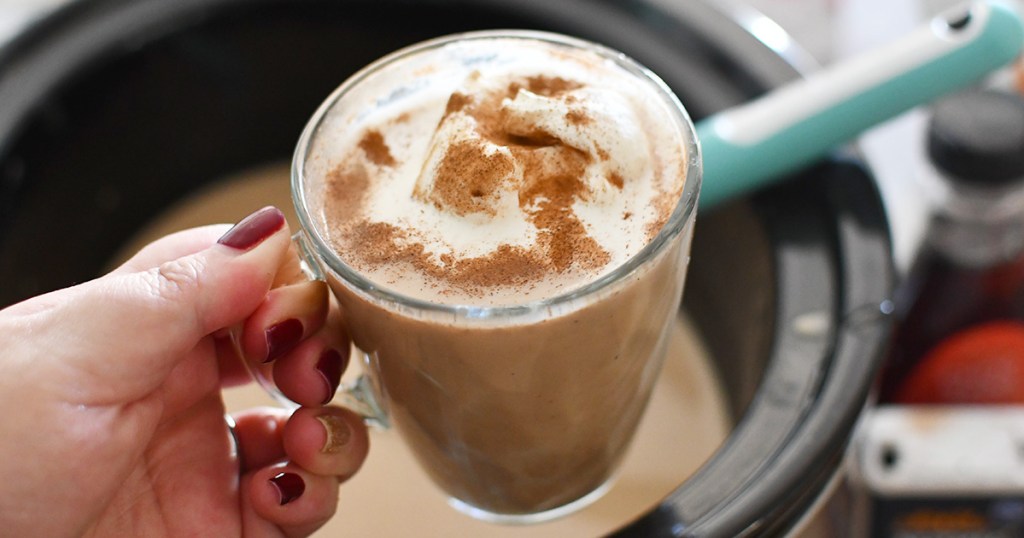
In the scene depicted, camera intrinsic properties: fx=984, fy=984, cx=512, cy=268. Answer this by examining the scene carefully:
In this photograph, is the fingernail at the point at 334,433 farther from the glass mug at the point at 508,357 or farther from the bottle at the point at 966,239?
the bottle at the point at 966,239

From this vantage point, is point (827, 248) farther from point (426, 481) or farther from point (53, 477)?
point (53, 477)

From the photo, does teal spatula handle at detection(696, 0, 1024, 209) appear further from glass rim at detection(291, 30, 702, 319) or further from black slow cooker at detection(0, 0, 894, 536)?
glass rim at detection(291, 30, 702, 319)

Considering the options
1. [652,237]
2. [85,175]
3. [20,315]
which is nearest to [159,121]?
[85,175]

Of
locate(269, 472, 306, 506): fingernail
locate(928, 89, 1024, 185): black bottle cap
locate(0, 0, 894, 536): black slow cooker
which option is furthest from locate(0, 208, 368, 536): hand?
locate(928, 89, 1024, 185): black bottle cap

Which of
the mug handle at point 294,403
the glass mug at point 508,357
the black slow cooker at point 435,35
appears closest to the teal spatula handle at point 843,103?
the black slow cooker at point 435,35

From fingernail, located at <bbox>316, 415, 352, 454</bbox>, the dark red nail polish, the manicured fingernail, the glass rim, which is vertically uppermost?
the glass rim

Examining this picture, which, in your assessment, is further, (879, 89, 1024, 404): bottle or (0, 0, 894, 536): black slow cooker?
(879, 89, 1024, 404): bottle

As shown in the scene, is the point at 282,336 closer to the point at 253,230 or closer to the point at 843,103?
the point at 253,230

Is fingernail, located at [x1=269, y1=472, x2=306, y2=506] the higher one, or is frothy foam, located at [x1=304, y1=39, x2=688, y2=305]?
frothy foam, located at [x1=304, y1=39, x2=688, y2=305]
